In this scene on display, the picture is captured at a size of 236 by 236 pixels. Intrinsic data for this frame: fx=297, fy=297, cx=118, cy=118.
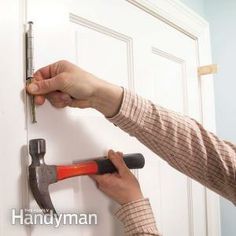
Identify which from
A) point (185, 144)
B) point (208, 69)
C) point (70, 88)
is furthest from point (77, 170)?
point (208, 69)

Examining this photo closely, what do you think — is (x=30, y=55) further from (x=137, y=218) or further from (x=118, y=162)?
(x=137, y=218)

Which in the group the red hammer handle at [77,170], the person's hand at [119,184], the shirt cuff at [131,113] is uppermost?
the shirt cuff at [131,113]

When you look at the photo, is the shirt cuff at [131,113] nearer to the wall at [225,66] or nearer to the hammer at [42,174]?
the hammer at [42,174]

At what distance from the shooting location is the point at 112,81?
0.85 m

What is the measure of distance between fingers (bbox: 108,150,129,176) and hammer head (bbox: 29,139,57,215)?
0.21 metres

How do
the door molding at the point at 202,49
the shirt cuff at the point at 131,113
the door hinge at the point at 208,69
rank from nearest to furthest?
1. the shirt cuff at the point at 131,113
2. the door molding at the point at 202,49
3. the door hinge at the point at 208,69

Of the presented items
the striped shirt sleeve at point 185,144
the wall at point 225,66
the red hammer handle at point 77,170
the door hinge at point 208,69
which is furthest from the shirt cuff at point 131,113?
the wall at point 225,66

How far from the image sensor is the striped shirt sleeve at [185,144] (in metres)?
0.72

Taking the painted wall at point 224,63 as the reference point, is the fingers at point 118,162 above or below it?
below

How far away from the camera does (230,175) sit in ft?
2.60

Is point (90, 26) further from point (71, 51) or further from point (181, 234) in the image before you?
point (181, 234)

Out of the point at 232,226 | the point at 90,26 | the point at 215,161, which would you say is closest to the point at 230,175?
the point at 215,161

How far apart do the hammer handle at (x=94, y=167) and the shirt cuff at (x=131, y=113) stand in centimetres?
10

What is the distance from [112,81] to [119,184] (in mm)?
293
